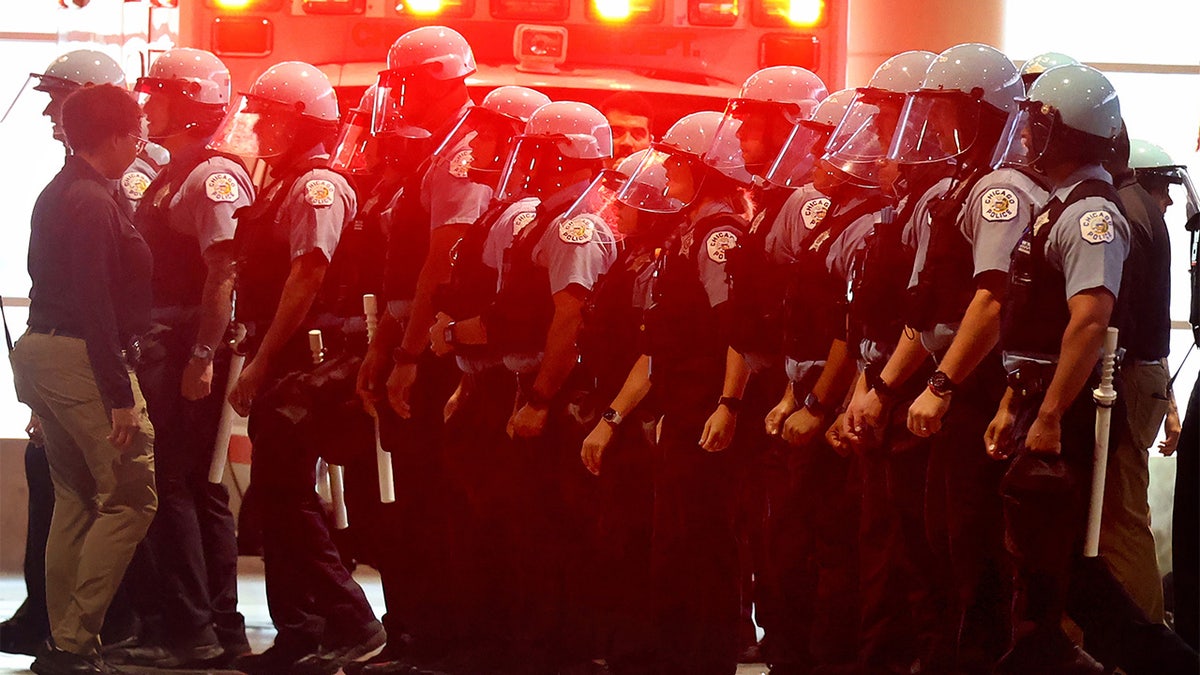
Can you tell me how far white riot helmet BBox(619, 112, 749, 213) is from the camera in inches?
184

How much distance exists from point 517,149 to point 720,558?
1251mm

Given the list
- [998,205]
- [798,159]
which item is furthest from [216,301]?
[998,205]

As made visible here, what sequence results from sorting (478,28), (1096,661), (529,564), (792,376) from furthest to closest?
(478,28), (529,564), (792,376), (1096,661)

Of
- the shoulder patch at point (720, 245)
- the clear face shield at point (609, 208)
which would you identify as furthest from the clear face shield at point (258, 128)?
the shoulder patch at point (720, 245)

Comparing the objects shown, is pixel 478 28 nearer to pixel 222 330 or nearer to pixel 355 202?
pixel 355 202

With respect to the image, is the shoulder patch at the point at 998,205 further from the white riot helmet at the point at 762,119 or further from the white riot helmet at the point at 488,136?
the white riot helmet at the point at 488,136

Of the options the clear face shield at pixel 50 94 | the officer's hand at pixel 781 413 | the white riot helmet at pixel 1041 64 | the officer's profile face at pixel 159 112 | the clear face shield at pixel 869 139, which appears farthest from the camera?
the clear face shield at pixel 50 94

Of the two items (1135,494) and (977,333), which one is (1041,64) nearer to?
(977,333)

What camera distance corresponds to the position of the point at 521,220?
4762mm

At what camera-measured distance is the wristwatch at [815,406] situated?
4496 mm

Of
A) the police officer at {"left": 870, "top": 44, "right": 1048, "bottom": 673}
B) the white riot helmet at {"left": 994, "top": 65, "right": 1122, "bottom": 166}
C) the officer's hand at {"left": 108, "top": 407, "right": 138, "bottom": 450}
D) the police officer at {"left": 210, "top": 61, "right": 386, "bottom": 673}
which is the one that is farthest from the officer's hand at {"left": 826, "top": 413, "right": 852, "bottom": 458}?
the officer's hand at {"left": 108, "top": 407, "right": 138, "bottom": 450}

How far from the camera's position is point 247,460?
17.0ft

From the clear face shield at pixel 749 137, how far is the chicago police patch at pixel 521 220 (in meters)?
0.50

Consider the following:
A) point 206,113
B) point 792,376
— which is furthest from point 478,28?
point 792,376
